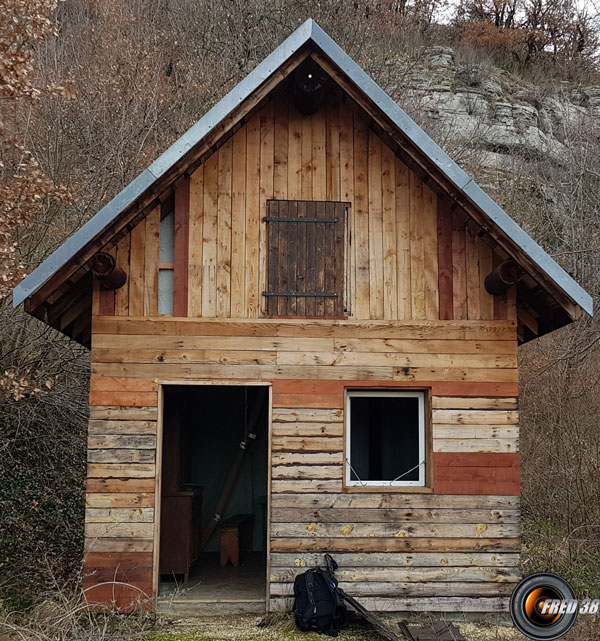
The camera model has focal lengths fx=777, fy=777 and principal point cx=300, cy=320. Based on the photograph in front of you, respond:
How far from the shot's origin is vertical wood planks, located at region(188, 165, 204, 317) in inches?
313

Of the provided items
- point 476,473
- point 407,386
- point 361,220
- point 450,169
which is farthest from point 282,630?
point 450,169

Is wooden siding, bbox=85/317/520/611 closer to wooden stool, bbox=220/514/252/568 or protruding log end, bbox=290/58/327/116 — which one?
protruding log end, bbox=290/58/327/116

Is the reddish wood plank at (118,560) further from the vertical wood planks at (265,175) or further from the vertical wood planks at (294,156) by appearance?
the vertical wood planks at (294,156)

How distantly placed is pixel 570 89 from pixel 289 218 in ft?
81.0

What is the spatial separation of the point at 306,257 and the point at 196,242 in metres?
1.15

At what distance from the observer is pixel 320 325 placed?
7.99 meters

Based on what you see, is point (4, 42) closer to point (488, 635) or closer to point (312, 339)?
point (312, 339)

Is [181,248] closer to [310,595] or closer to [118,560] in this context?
[118,560]

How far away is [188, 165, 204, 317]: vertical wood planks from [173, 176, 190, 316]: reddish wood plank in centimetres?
4

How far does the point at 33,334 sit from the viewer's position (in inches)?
544

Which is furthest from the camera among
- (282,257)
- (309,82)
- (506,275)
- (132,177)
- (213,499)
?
(132,177)

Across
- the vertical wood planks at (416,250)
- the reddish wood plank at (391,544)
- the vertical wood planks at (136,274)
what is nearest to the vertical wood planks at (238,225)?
the vertical wood planks at (136,274)

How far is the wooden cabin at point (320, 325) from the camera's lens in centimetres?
761

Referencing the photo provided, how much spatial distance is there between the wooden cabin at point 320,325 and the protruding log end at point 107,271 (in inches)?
0.9
